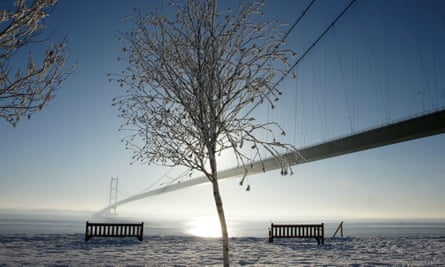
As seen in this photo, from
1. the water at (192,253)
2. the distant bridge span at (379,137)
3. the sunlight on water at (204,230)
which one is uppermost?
the distant bridge span at (379,137)

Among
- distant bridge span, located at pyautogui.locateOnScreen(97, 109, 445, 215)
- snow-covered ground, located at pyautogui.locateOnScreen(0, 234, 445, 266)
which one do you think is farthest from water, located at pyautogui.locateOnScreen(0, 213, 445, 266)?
distant bridge span, located at pyautogui.locateOnScreen(97, 109, 445, 215)

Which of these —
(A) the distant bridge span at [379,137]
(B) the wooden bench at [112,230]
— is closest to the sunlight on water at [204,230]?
(A) the distant bridge span at [379,137]

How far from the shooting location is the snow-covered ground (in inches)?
318

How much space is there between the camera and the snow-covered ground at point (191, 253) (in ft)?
26.5

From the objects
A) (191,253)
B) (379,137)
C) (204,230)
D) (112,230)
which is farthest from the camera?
(204,230)

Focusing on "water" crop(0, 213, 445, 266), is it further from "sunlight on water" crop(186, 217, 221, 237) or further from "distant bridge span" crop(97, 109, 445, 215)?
"sunlight on water" crop(186, 217, 221, 237)

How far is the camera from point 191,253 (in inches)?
376

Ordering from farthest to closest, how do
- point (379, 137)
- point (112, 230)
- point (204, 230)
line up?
point (204, 230)
point (379, 137)
point (112, 230)

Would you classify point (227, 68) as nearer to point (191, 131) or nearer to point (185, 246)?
point (191, 131)

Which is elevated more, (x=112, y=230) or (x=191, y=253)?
(x=112, y=230)

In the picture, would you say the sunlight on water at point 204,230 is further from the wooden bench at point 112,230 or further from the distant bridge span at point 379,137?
the wooden bench at point 112,230

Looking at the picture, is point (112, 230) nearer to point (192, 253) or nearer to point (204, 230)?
point (192, 253)

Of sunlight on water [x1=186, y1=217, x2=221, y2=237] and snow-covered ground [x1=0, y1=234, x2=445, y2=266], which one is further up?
snow-covered ground [x1=0, y1=234, x2=445, y2=266]

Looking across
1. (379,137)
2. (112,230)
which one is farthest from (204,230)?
(112,230)
